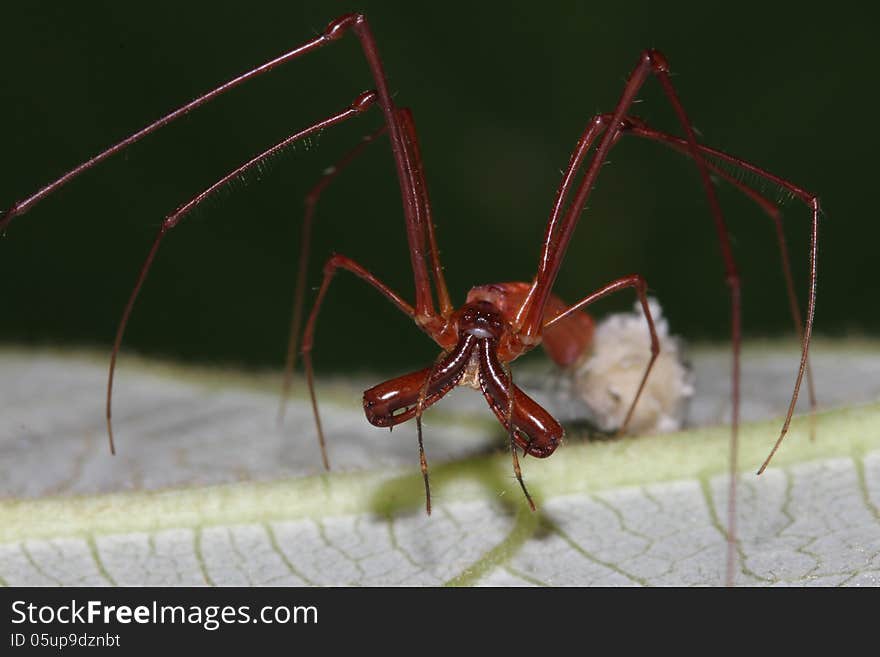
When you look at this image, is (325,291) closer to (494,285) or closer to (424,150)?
(494,285)

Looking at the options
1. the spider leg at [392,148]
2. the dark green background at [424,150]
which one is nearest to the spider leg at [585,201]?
the spider leg at [392,148]

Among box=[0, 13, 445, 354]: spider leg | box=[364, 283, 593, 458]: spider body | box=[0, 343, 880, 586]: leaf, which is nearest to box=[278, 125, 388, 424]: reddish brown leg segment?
box=[0, 13, 445, 354]: spider leg

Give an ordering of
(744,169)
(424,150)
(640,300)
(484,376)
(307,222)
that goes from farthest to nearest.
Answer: (424,150)
(307,222)
(640,300)
(744,169)
(484,376)

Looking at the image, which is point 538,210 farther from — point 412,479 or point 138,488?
point 138,488

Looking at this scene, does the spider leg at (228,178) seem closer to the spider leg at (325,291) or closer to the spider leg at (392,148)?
the spider leg at (392,148)

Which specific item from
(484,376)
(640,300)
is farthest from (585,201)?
(484,376)

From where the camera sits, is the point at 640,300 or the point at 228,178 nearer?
the point at 228,178
